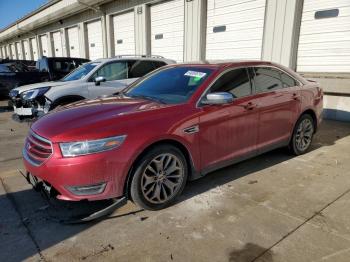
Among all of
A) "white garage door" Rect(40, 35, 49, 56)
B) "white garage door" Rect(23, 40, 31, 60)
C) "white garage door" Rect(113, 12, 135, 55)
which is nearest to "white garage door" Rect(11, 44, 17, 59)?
"white garage door" Rect(23, 40, 31, 60)

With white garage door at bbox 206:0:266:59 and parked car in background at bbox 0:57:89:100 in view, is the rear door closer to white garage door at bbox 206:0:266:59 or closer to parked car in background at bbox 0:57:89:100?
white garage door at bbox 206:0:266:59

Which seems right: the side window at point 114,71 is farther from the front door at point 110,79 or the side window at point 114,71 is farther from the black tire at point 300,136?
the black tire at point 300,136

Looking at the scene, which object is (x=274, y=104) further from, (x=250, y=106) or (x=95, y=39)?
(x=95, y=39)

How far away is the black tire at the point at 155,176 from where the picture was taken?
127 inches

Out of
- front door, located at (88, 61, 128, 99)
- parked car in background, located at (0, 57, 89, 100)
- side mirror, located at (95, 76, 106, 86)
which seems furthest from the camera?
parked car in background, located at (0, 57, 89, 100)

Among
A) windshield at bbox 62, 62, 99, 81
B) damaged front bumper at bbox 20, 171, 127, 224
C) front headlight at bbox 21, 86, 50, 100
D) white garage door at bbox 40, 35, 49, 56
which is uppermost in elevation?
white garage door at bbox 40, 35, 49, 56

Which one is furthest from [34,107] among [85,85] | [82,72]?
[82,72]

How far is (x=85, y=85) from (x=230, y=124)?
172 inches

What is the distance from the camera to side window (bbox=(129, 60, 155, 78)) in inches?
314

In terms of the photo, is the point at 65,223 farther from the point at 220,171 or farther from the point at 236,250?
the point at 220,171

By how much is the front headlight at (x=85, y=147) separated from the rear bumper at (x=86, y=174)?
0.13 feet

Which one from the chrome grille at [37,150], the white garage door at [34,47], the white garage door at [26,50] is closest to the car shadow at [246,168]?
the chrome grille at [37,150]

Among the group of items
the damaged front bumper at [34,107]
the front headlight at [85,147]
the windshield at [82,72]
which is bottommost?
the damaged front bumper at [34,107]

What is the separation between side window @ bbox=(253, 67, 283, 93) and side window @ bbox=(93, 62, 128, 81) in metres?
4.18
